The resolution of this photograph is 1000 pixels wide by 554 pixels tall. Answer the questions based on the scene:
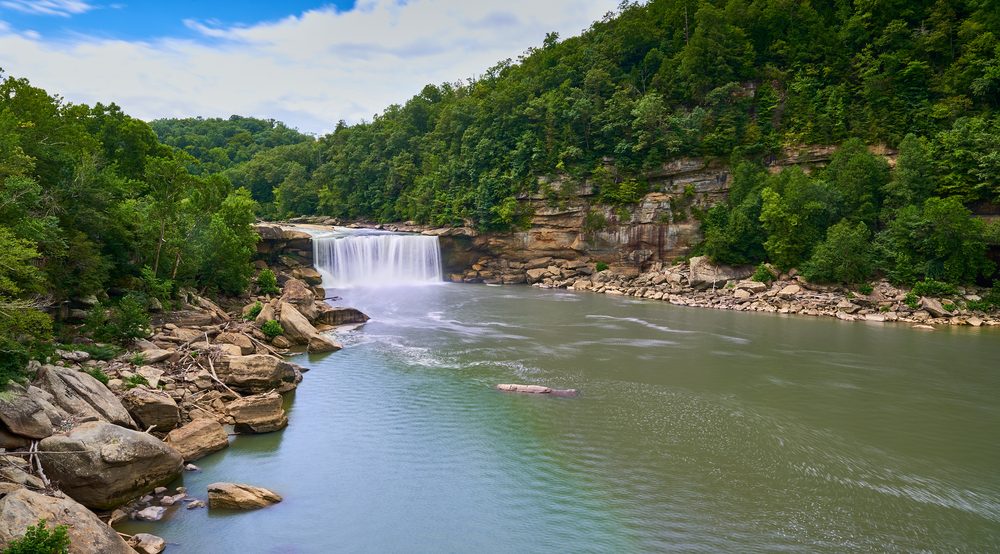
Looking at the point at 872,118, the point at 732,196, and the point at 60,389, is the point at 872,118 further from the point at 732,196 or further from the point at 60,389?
the point at 60,389

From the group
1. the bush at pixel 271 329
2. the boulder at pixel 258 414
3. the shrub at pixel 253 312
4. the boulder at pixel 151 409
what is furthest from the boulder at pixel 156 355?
the shrub at pixel 253 312

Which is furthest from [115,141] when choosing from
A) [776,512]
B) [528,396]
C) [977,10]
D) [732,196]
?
[977,10]

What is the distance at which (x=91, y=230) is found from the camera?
1934cm

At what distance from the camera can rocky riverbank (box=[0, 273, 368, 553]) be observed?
8812 mm

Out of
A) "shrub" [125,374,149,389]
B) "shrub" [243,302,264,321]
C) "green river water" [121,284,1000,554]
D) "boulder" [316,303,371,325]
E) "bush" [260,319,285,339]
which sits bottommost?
"green river water" [121,284,1000,554]

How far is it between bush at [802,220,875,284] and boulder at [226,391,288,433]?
35755 millimetres

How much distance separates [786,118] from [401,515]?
49406 millimetres

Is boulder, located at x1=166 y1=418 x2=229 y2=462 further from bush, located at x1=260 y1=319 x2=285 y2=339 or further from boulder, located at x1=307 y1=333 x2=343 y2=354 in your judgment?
bush, located at x1=260 y1=319 x2=285 y2=339

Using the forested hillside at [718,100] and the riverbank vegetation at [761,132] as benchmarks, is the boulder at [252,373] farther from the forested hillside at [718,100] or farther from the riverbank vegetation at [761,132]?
the forested hillside at [718,100]

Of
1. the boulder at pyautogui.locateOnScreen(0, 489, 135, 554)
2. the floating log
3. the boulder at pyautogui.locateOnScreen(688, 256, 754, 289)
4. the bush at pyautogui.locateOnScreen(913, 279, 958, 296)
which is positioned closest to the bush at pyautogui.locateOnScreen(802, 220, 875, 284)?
the bush at pyautogui.locateOnScreen(913, 279, 958, 296)

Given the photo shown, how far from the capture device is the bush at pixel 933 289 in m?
34.3

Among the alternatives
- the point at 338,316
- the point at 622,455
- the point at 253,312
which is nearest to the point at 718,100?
the point at 338,316

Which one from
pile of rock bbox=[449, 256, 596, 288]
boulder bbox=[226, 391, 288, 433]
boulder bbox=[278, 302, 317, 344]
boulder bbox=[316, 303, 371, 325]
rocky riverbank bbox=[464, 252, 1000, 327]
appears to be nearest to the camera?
boulder bbox=[226, 391, 288, 433]

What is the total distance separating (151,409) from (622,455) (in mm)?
11398
